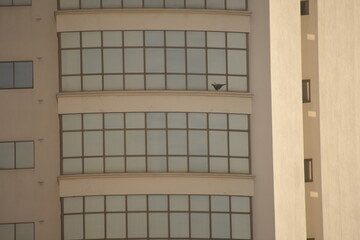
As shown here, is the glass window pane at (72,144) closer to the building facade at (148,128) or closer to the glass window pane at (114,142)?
the building facade at (148,128)

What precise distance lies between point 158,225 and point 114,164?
3.48m

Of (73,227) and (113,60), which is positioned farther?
(113,60)

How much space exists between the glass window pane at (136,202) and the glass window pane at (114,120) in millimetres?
3345

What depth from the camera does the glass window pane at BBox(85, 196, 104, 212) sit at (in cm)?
5228

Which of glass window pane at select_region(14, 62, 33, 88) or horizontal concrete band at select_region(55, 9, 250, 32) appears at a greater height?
horizontal concrete band at select_region(55, 9, 250, 32)

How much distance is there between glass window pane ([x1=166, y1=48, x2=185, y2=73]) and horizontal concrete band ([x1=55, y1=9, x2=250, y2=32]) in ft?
3.55

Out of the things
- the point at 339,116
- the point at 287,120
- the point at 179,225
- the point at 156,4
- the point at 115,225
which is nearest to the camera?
the point at 115,225

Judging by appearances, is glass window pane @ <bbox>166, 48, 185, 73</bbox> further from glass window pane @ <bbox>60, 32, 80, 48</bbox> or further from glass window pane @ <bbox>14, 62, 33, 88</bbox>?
glass window pane @ <bbox>14, 62, 33, 88</bbox>

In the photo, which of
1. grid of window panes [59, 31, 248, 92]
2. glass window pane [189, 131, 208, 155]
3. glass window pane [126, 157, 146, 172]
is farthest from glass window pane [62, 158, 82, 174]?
glass window pane [189, 131, 208, 155]

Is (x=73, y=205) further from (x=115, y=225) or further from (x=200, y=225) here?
(x=200, y=225)

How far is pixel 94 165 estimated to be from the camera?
5259 cm

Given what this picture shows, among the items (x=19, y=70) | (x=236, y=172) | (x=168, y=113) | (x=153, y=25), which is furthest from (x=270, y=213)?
(x=19, y=70)

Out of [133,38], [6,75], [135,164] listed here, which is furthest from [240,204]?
[6,75]

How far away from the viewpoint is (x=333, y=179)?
178ft
